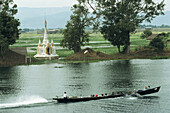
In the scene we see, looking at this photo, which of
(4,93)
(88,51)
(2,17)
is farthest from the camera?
(88,51)

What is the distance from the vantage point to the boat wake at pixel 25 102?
67.7m

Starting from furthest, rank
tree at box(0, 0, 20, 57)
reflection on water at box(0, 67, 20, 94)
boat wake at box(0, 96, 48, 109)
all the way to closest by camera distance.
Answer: tree at box(0, 0, 20, 57) → reflection on water at box(0, 67, 20, 94) → boat wake at box(0, 96, 48, 109)

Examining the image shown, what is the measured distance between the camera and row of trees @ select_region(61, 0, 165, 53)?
141m

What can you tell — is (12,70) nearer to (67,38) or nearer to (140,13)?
(67,38)

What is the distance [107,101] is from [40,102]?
43.1 feet

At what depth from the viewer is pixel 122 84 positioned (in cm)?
8600

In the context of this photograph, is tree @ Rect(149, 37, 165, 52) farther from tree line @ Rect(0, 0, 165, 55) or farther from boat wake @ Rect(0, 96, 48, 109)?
boat wake @ Rect(0, 96, 48, 109)

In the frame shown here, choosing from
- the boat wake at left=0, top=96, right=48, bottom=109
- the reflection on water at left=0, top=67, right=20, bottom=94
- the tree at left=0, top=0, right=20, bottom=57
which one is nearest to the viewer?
the boat wake at left=0, top=96, right=48, bottom=109

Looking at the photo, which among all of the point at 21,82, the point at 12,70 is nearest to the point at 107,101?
the point at 21,82

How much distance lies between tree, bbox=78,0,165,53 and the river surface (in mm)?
13739

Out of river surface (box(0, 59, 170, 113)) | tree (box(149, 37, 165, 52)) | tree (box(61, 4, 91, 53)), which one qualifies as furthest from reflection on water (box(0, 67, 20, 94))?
tree (box(149, 37, 165, 52))

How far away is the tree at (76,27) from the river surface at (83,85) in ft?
52.6

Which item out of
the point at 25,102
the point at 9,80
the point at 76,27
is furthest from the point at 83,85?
the point at 76,27

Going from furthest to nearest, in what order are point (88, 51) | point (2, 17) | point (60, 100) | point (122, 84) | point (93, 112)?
point (88, 51) < point (2, 17) < point (122, 84) < point (60, 100) < point (93, 112)
